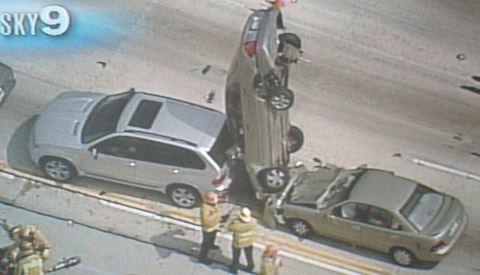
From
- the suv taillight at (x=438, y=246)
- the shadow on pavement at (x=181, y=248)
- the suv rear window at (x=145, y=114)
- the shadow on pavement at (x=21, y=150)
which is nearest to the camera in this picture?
the suv taillight at (x=438, y=246)

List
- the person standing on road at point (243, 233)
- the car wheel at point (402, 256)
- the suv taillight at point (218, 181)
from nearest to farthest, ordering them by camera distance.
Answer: the person standing on road at point (243, 233) < the car wheel at point (402, 256) < the suv taillight at point (218, 181)

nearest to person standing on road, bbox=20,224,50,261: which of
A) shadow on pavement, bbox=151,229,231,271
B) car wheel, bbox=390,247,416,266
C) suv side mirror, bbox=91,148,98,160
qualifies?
suv side mirror, bbox=91,148,98,160

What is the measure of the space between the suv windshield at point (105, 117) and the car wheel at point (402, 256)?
558 centimetres

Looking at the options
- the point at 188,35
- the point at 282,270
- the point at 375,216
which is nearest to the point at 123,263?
the point at 282,270

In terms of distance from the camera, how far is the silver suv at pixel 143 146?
1439 centimetres

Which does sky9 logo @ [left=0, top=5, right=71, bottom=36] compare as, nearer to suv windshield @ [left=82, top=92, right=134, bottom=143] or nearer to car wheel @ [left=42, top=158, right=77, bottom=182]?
suv windshield @ [left=82, top=92, right=134, bottom=143]

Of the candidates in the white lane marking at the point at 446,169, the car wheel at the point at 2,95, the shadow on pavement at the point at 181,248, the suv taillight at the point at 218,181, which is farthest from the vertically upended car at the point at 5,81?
the white lane marking at the point at 446,169

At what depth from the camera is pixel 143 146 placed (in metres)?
14.5

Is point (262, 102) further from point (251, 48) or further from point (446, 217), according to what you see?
Result: point (446, 217)

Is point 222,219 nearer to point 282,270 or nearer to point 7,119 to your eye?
point 282,270

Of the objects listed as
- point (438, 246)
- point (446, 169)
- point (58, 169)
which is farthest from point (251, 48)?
point (446, 169)

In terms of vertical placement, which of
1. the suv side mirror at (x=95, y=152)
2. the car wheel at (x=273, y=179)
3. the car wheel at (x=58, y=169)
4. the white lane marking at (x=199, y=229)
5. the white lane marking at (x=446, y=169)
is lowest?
the white lane marking at (x=199, y=229)

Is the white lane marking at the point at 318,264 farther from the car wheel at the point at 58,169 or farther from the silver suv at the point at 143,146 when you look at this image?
the car wheel at the point at 58,169

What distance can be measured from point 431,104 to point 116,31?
24.3ft
